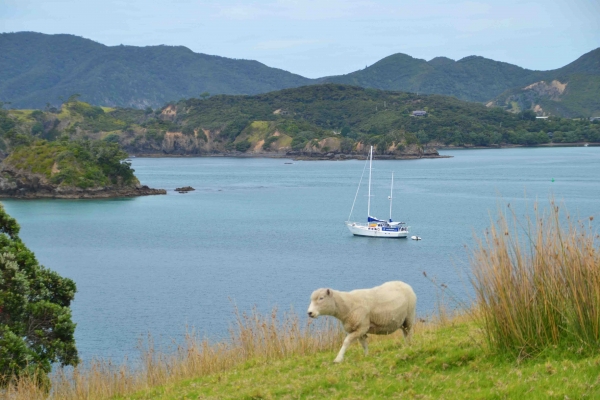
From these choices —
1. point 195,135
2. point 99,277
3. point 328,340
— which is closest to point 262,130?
point 195,135

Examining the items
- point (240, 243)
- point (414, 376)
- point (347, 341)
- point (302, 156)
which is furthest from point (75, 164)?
point (302, 156)

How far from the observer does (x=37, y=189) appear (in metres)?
75.2

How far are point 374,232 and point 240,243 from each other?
9.05m

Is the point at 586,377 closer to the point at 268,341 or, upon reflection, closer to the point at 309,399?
the point at 309,399

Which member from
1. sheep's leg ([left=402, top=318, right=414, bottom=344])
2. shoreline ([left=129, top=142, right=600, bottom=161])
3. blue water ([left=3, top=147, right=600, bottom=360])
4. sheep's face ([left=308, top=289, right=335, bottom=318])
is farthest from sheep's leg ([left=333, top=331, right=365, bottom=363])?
shoreline ([left=129, top=142, right=600, bottom=161])

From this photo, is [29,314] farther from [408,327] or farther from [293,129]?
[293,129]

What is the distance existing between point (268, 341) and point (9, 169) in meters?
73.1

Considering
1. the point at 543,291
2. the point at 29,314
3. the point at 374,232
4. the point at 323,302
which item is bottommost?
the point at 374,232

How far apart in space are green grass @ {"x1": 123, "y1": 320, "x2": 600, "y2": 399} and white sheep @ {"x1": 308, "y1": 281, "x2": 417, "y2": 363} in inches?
8.9

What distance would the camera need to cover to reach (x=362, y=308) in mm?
8500

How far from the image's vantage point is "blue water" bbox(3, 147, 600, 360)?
95.0ft

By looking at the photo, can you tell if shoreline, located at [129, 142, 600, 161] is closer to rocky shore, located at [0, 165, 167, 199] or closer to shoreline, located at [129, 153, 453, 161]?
shoreline, located at [129, 153, 453, 161]

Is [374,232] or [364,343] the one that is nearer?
[364,343]

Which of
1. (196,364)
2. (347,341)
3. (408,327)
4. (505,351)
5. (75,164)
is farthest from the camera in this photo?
(75,164)
